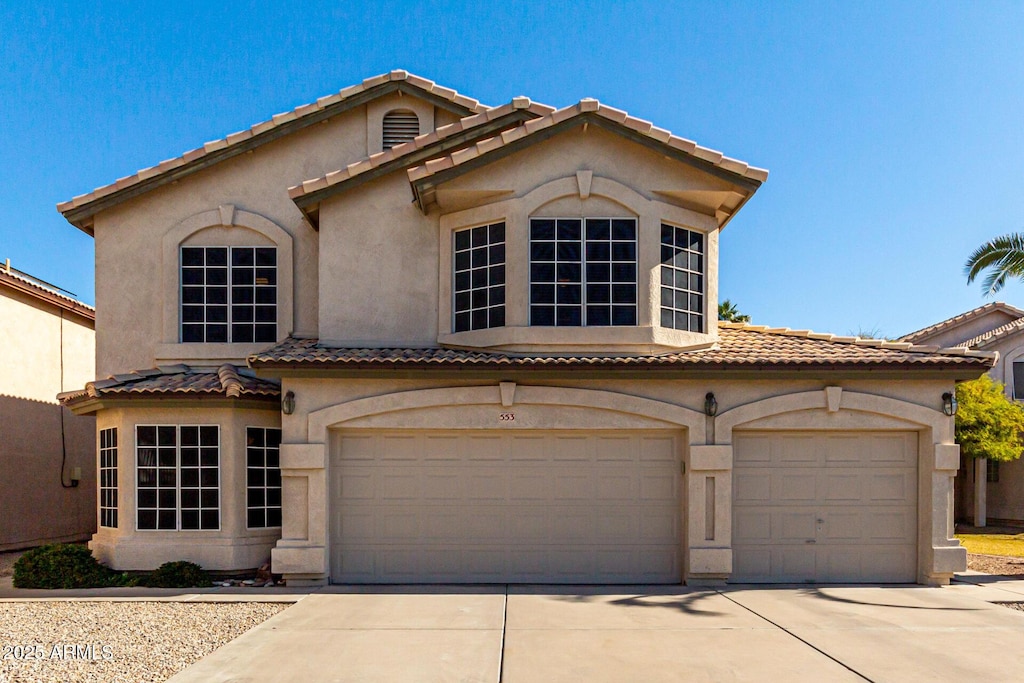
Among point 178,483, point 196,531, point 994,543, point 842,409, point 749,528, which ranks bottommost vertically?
point 994,543

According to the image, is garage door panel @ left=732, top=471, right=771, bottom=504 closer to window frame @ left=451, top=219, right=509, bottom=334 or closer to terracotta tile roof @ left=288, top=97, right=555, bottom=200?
window frame @ left=451, top=219, right=509, bottom=334

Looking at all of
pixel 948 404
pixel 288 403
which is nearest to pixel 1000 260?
pixel 948 404

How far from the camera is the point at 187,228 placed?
14.8 metres

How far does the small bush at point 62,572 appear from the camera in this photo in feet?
39.2

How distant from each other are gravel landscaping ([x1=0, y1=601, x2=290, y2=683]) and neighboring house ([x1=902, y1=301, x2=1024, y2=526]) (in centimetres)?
2120

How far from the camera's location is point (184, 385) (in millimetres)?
12531

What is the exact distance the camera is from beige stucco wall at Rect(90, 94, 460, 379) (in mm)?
14719

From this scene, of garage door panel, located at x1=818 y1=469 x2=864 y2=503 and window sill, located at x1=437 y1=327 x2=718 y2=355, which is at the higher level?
window sill, located at x1=437 y1=327 x2=718 y2=355

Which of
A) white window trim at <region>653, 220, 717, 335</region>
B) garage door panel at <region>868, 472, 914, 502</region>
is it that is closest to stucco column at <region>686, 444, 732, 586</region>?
white window trim at <region>653, 220, 717, 335</region>

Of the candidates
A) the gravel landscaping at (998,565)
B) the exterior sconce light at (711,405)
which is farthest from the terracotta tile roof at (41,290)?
the gravel landscaping at (998,565)

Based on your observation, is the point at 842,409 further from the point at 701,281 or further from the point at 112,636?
the point at 112,636

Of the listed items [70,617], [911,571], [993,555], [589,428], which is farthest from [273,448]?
[993,555]

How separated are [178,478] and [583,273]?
278 inches

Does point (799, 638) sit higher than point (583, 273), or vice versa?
point (583, 273)
